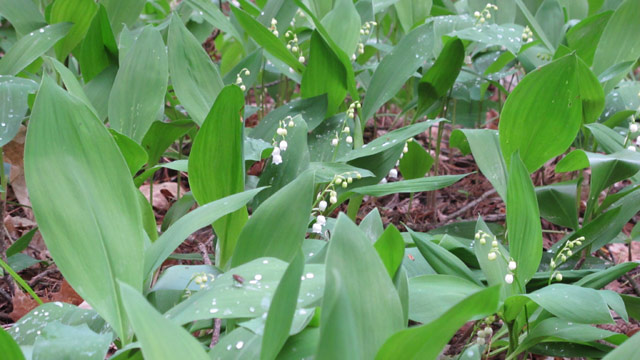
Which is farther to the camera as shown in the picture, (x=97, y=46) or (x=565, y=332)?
(x=97, y=46)

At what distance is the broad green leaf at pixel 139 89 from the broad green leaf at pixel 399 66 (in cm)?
59

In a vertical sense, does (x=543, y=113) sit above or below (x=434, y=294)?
above

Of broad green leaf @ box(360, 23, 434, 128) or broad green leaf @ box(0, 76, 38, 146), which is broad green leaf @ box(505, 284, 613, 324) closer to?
broad green leaf @ box(360, 23, 434, 128)

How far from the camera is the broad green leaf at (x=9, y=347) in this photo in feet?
2.85

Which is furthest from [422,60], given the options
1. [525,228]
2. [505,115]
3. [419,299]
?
[419,299]

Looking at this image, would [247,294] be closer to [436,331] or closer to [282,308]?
[282,308]

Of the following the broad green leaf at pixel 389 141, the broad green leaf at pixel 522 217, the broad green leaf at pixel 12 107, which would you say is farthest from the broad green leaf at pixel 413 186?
the broad green leaf at pixel 12 107

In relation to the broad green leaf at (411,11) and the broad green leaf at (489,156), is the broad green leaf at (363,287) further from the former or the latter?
the broad green leaf at (411,11)

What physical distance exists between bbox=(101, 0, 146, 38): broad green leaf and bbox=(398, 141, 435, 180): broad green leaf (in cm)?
98

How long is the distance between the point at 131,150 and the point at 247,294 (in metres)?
0.56

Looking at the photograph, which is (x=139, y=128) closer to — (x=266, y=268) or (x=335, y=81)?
(x=335, y=81)

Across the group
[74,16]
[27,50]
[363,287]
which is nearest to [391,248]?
[363,287]

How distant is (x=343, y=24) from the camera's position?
6.27 ft

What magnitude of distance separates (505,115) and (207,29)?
143cm
